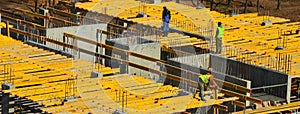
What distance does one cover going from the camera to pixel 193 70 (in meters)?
36.6

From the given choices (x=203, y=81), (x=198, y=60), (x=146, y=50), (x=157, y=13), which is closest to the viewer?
(x=203, y=81)

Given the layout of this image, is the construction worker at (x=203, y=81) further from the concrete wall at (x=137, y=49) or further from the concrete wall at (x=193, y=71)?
the concrete wall at (x=137, y=49)

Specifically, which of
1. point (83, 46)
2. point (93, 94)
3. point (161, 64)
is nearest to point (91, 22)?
point (83, 46)

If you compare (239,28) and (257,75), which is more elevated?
(239,28)

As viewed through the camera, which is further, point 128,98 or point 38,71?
point 38,71

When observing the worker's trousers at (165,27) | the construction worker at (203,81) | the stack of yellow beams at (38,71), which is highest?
the worker's trousers at (165,27)

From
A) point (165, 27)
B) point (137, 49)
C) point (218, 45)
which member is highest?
point (165, 27)

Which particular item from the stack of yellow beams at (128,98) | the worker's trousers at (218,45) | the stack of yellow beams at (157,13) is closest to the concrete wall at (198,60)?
the worker's trousers at (218,45)

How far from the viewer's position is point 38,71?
120 feet

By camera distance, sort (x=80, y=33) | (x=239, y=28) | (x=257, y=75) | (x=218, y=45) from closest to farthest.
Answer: (x=257, y=75)
(x=218, y=45)
(x=80, y=33)
(x=239, y=28)

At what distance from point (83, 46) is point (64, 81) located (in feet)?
32.3

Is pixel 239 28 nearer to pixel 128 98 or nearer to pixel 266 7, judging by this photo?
pixel 128 98

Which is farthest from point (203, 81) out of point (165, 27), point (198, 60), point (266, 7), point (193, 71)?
point (266, 7)

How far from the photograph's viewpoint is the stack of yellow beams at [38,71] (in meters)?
33.4
